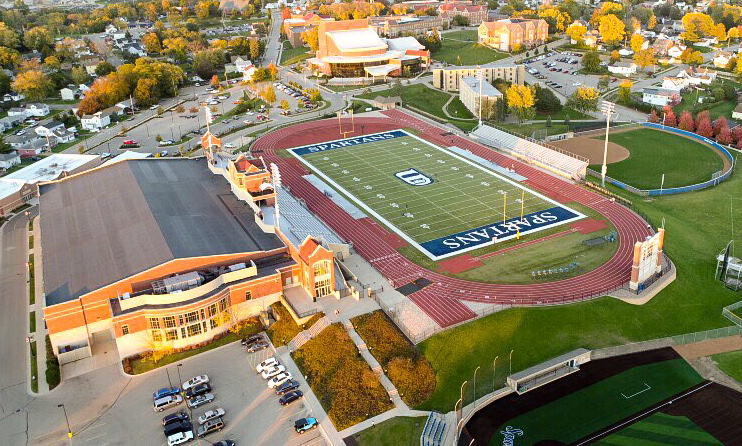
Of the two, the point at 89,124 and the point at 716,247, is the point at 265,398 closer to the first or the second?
the point at 716,247

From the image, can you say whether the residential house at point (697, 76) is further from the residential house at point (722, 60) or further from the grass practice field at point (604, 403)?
the grass practice field at point (604, 403)

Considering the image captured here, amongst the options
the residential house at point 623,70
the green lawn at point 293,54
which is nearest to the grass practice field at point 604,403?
the residential house at point 623,70

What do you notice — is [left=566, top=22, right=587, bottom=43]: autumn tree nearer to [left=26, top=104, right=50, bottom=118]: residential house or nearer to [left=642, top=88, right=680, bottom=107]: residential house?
[left=642, top=88, right=680, bottom=107]: residential house

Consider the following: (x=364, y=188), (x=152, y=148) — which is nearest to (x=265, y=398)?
(x=364, y=188)

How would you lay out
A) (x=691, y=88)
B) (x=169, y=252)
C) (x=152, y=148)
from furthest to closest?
(x=691, y=88), (x=152, y=148), (x=169, y=252)

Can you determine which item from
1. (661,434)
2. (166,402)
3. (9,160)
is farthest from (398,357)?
(9,160)

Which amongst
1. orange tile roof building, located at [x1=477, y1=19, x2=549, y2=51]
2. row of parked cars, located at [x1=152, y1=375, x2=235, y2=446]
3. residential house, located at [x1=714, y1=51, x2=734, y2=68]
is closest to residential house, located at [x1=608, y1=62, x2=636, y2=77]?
residential house, located at [x1=714, y1=51, x2=734, y2=68]

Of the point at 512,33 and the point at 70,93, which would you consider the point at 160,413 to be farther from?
the point at 512,33
